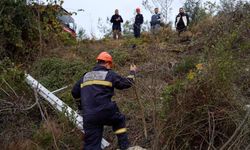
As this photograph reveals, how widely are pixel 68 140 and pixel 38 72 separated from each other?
160 inches

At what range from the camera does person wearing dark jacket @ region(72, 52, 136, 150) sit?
6.43 metres

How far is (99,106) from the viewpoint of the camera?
253 inches

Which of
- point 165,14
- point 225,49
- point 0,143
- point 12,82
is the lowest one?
point 0,143

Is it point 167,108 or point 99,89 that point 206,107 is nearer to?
point 167,108

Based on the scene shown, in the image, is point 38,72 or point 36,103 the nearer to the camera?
point 36,103

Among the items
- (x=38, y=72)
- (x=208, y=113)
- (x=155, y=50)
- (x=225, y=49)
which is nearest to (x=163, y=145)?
(x=208, y=113)

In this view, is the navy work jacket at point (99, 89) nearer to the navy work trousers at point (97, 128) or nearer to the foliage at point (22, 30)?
the navy work trousers at point (97, 128)

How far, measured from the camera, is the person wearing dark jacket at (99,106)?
253 inches

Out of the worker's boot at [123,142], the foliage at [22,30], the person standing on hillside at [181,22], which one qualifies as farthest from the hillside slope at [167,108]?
the person standing on hillside at [181,22]

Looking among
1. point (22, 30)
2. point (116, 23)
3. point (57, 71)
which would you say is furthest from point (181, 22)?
point (57, 71)

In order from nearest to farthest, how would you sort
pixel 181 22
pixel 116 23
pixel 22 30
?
pixel 22 30 < pixel 181 22 < pixel 116 23

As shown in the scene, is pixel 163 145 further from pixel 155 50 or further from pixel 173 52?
pixel 173 52

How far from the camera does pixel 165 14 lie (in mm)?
6164

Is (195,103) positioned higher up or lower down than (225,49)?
lower down
